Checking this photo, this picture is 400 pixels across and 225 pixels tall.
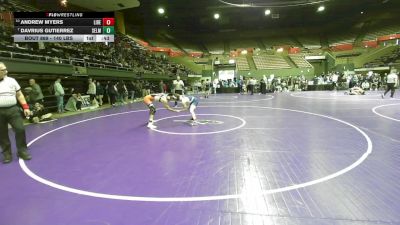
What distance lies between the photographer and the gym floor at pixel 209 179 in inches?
121

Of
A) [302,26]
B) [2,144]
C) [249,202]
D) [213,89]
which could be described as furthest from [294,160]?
[302,26]

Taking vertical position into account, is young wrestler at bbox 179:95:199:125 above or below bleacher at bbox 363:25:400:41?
below

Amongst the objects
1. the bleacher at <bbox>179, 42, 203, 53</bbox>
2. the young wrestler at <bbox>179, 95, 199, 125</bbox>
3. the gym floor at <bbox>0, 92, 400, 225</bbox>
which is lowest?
the gym floor at <bbox>0, 92, 400, 225</bbox>

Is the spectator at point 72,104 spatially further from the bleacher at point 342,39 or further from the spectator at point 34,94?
the bleacher at point 342,39

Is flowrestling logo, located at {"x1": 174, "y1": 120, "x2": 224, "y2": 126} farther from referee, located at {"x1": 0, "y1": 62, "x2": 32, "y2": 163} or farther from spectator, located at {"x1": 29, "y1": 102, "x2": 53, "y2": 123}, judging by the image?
spectator, located at {"x1": 29, "y1": 102, "x2": 53, "y2": 123}

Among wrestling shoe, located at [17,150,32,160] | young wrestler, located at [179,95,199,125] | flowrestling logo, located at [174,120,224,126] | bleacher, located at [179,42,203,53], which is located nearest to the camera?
wrestling shoe, located at [17,150,32,160]

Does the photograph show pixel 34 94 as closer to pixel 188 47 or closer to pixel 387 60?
pixel 188 47

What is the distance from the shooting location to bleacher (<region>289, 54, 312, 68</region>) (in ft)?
139

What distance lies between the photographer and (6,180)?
170 inches

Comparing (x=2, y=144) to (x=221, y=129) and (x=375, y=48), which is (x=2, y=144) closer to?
(x=221, y=129)
